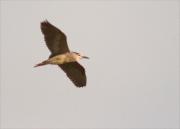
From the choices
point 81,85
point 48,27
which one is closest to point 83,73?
point 81,85

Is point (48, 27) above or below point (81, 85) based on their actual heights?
above

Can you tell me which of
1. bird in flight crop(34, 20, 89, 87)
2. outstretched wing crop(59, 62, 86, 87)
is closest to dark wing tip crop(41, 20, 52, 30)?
bird in flight crop(34, 20, 89, 87)

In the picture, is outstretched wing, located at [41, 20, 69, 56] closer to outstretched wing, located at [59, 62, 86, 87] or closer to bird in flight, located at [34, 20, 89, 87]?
bird in flight, located at [34, 20, 89, 87]

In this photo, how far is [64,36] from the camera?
1245 inches

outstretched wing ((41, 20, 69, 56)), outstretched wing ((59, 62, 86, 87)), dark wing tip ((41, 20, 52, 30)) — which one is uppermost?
dark wing tip ((41, 20, 52, 30))

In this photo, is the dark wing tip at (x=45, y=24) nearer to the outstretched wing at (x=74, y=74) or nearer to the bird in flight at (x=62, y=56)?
the bird in flight at (x=62, y=56)

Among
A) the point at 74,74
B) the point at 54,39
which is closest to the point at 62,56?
the point at 54,39

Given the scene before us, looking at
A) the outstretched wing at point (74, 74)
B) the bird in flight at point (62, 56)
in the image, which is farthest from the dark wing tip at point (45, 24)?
the outstretched wing at point (74, 74)

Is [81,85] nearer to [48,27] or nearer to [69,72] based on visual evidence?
[69,72]

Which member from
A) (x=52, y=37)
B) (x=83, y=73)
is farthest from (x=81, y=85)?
(x=52, y=37)

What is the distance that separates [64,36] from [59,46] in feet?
2.28

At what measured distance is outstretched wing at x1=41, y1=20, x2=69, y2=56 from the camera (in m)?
31.4

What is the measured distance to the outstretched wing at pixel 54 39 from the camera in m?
31.4

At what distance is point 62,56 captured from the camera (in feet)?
106
